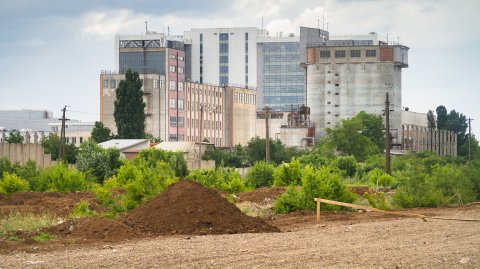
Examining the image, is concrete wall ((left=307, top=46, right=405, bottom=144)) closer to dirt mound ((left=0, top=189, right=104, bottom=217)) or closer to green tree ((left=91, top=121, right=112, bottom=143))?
green tree ((left=91, top=121, right=112, bottom=143))

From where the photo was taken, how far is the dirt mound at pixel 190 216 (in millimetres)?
26812

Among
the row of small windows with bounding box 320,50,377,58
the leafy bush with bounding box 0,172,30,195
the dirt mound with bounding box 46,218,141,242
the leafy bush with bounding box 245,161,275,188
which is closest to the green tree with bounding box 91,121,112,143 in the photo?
the row of small windows with bounding box 320,50,377,58

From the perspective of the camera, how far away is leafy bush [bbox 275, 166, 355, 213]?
38094mm

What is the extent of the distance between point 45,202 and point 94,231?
47.9 ft

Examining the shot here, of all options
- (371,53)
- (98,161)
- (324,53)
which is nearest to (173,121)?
(324,53)

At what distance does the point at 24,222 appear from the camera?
1198 inches

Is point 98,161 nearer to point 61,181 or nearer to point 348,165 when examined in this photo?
point 348,165

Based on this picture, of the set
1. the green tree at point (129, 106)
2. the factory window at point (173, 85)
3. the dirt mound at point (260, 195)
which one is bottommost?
the dirt mound at point (260, 195)

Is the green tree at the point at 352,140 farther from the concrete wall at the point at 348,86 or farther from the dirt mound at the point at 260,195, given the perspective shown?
the dirt mound at the point at 260,195

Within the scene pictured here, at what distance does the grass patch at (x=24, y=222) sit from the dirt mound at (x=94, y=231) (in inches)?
42.2

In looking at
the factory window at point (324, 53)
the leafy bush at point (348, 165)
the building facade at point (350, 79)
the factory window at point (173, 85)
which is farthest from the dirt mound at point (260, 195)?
the factory window at point (173, 85)

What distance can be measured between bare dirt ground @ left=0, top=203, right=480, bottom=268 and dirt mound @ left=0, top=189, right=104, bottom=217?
10104mm

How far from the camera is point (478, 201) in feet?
158

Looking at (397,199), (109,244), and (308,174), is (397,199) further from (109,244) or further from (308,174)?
(109,244)
